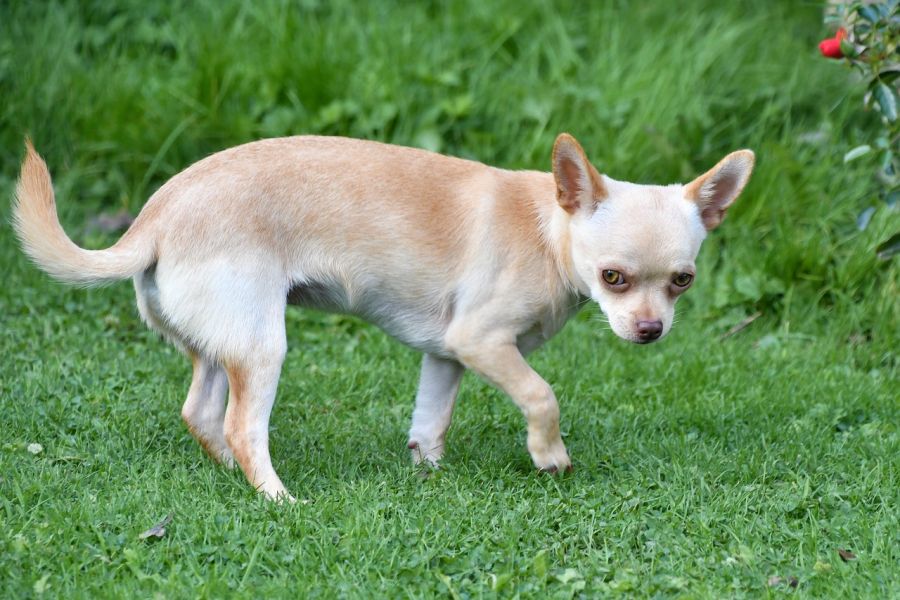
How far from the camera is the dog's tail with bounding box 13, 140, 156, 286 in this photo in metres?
4.00

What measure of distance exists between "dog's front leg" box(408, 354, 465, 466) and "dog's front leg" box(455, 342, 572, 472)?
0.38m

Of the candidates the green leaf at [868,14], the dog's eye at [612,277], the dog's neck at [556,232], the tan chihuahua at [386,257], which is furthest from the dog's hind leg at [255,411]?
the green leaf at [868,14]

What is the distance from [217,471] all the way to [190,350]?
453 millimetres

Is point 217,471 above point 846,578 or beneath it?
beneath

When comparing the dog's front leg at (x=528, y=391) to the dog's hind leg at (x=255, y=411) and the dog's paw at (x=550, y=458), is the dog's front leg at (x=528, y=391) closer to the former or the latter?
the dog's paw at (x=550, y=458)

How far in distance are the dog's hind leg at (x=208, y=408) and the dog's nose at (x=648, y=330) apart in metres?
1.57

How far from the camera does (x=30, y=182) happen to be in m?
3.98

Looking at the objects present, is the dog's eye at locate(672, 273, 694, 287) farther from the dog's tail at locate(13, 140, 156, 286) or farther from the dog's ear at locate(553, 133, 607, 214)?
the dog's tail at locate(13, 140, 156, 286)

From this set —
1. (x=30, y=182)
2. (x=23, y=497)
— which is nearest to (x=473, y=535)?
(x=23, y=497)

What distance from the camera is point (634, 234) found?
4102 millimetres

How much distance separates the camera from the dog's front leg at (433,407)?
15.1ft

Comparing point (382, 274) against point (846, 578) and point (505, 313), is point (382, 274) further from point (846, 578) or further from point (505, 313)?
point (846, 578)

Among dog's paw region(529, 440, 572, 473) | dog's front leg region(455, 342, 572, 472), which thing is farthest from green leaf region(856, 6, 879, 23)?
dog's paw region(529, 440, 572, 473)

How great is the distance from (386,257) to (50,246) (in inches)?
45.8
